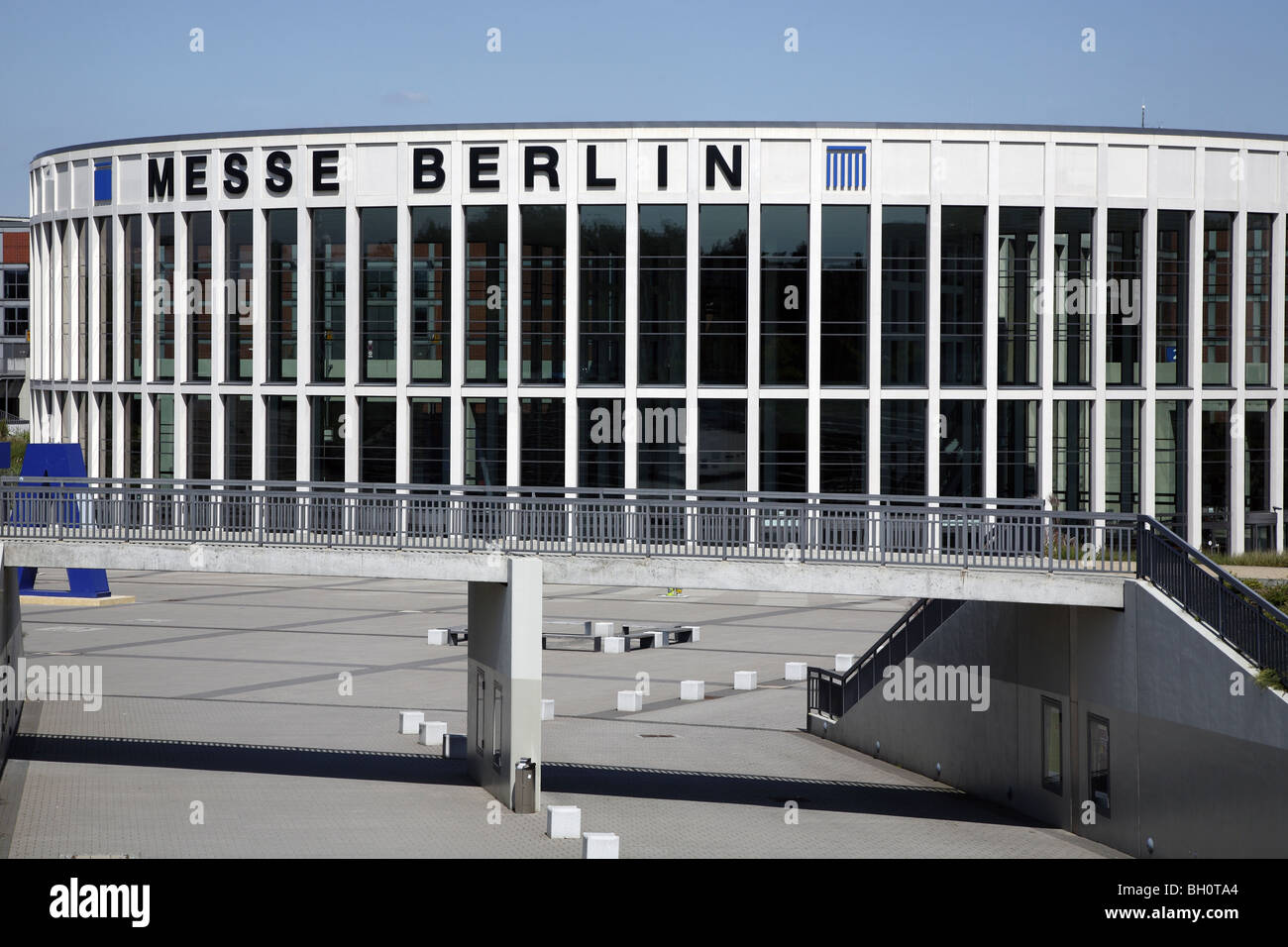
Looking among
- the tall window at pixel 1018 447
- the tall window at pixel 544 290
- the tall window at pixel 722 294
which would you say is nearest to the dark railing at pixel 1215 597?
the tall window at pixel 1018 447

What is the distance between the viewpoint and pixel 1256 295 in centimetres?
4462

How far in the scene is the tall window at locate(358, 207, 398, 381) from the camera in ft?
149

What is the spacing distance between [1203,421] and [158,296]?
104 feet

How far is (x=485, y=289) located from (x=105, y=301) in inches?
574

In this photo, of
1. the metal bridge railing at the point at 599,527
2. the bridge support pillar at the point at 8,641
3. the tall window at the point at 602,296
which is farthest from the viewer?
the tall window at the point at 602,296

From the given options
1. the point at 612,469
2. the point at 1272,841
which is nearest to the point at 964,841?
the point at 1272,841

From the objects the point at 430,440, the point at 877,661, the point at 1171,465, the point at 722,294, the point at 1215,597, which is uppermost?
the point at 722,294

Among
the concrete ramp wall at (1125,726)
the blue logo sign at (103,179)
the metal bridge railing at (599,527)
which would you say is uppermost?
the blue logo sign at (103,179)

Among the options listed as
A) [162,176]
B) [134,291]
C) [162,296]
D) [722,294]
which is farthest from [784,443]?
[134,291]

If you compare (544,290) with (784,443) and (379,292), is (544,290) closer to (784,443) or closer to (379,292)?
(379,292)

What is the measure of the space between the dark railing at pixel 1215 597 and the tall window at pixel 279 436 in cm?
3201

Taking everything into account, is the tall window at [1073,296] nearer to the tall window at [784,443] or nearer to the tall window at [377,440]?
the tall window at [784,443]

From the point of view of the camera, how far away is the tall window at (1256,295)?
44500 millimetres

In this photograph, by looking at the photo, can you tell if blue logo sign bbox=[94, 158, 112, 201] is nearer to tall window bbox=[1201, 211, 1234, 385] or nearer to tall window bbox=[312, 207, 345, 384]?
tall window bbox=[312, 207, 345, 384]
